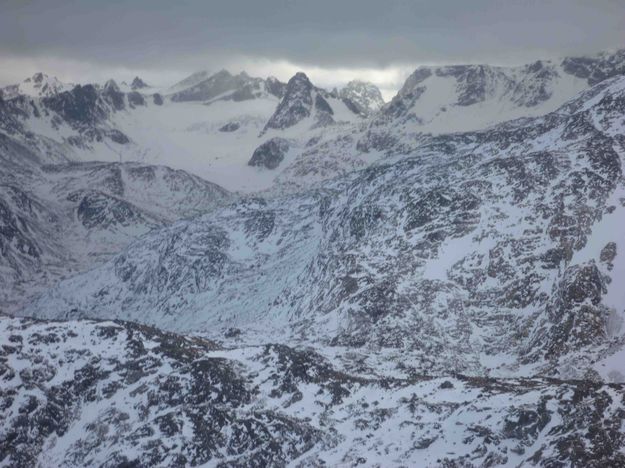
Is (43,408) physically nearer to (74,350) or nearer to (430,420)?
(74,350)

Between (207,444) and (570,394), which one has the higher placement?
(570,394)

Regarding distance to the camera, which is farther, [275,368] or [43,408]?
[275,368]

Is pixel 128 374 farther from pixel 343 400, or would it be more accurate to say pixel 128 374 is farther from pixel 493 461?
pixel 493 461

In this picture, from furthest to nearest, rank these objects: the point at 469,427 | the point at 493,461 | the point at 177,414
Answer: the point at 177,414, the point at 469,427, the point at 493,461

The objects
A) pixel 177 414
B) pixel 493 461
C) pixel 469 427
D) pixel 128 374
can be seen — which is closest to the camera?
pixel 493 461

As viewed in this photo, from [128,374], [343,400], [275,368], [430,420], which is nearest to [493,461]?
[430,420]

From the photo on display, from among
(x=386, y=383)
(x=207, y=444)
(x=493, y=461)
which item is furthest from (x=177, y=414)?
(x=493, y=461)
